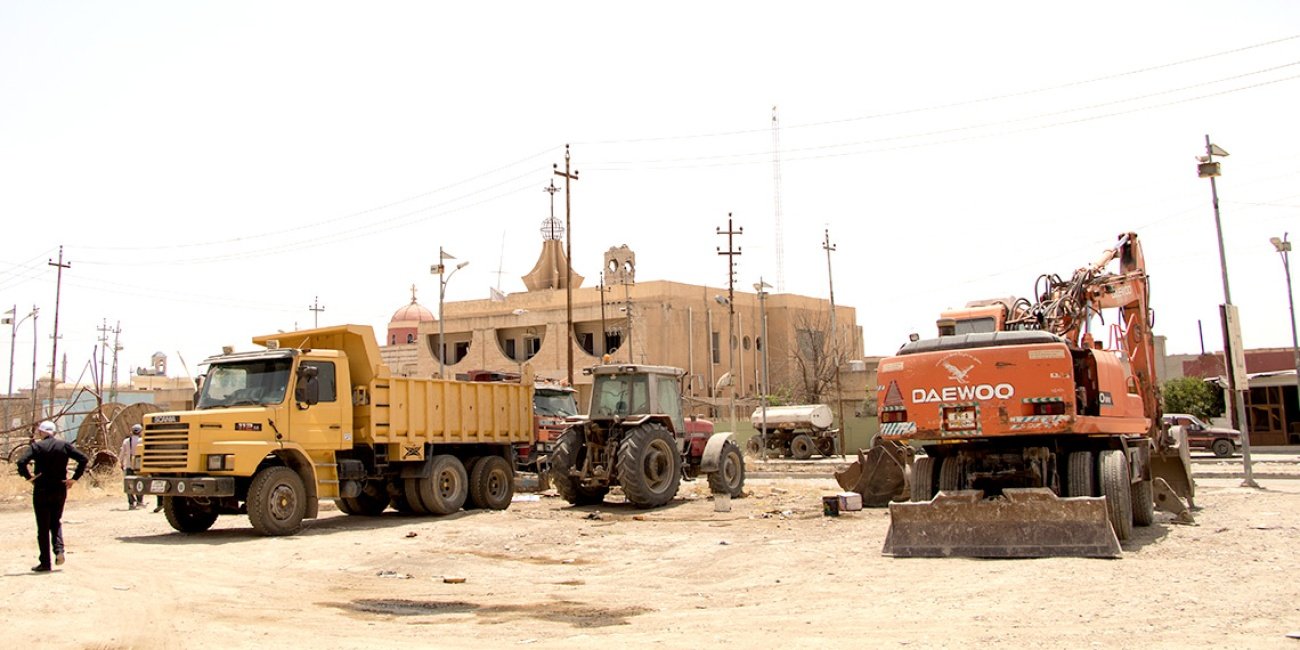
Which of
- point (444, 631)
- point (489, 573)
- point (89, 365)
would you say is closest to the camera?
point (444, 631)

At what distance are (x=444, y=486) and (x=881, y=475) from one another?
7794 millimetres

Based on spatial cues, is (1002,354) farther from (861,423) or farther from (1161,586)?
(861,423)

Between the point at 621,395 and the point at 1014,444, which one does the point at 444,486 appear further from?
the point at 1014,444

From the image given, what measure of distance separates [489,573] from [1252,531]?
9.67 meters

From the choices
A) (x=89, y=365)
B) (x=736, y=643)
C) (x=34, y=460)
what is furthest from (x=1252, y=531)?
(x=89, y=365)

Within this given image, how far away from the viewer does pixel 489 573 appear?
12352 mm

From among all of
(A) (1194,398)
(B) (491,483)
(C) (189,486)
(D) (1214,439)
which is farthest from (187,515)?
(A) (1194,398)

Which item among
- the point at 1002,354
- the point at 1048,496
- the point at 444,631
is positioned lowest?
the point at 444,631

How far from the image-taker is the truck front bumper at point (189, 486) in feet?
49.9

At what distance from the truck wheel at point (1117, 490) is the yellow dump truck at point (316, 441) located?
1113 cm

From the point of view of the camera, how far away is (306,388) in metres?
16.6

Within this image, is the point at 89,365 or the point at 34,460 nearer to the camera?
the point at 34,460

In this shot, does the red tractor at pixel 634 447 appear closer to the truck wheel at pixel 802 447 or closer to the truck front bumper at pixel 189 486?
the truck front bumper at pixel 189 486

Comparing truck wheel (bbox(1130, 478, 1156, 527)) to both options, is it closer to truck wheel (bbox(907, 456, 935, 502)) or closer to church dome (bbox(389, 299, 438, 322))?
truck wheel (bbox(907, 456, 935, 502))
